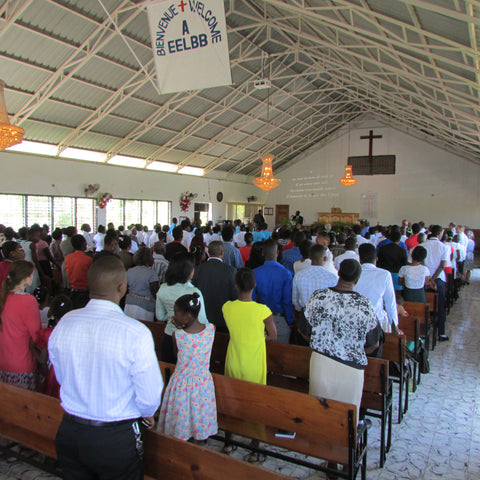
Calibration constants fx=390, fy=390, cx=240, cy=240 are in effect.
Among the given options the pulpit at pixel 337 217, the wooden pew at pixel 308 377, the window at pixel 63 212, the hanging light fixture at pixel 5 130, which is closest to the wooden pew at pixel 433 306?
the wooden pew at pixel 308 377

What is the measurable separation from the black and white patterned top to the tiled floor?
92 cm

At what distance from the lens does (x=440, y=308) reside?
5566 mm

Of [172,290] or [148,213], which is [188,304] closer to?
[172,290]

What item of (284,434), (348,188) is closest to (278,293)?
(284,434)

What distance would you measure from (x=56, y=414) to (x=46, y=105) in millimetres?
10355

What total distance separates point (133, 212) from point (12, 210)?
4.50 metres

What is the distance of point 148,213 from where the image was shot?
15.6 meters

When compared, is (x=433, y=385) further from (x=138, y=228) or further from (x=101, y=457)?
(x=138, y=228)

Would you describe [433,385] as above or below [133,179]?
below

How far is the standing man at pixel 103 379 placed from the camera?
145 centimetres

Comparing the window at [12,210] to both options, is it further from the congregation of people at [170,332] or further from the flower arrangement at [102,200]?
the congregation of people at [170,332]

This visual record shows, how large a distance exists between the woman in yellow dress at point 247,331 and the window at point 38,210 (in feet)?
35.4

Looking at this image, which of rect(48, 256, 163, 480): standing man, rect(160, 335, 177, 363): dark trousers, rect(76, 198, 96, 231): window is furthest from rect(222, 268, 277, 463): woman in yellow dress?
rect(76, 198, 96, 231): window

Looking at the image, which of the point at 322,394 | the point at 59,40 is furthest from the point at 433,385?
the point at 59,40
